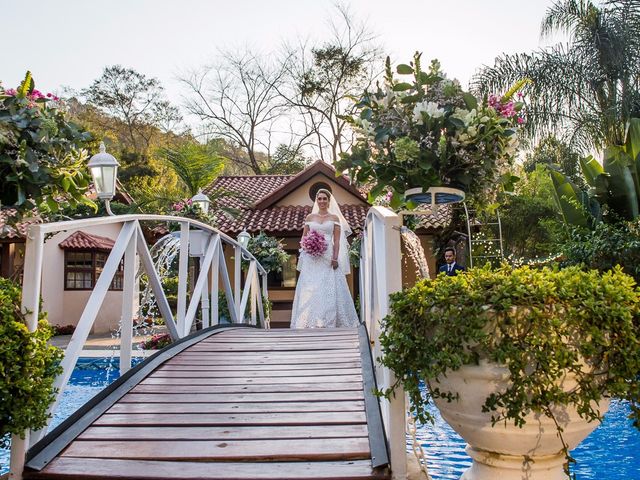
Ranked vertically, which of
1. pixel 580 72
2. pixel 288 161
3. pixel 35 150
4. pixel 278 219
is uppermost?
pixel 288 161

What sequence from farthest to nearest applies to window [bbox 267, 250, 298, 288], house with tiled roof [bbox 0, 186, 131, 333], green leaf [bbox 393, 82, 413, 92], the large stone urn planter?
house with tiled roof [bbox 0, 186, 131, 333] < window [bbox 267, 250, 298, 288] < green leaf [bbox 393, 82, 413, 92] < the large stone urn planter

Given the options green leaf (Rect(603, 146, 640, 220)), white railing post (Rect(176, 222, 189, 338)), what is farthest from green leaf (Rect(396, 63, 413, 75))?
green leaf (Rect(603, 146, 640, 220))

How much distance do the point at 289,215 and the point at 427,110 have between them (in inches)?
571

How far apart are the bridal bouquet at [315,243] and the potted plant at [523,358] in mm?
5520

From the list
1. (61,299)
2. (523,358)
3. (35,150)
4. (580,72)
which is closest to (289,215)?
(61,299)

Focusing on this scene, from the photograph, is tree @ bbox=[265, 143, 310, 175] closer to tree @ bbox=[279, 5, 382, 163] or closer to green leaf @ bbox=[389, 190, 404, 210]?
tree @ bbox=[279, 5, 382, 163]

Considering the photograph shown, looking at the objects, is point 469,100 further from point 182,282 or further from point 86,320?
point 182,282

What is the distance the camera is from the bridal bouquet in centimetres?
779

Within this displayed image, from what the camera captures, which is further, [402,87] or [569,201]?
[569,201]

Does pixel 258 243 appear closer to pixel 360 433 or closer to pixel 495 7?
pixel 495 7

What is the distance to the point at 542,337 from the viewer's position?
2.02m

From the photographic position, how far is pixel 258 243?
47.1 ft

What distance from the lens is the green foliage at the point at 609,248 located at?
8188mm

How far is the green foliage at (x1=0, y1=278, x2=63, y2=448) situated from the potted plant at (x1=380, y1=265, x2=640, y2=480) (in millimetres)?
1394
